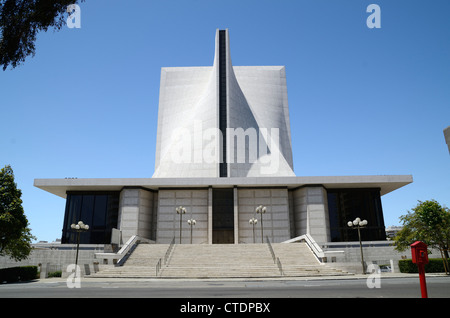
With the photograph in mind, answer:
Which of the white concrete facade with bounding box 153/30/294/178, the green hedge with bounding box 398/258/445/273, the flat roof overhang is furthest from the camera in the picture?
the white concrete facade with bounding box 153/30/294/178

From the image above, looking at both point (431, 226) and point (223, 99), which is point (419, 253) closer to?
point (431, 226)

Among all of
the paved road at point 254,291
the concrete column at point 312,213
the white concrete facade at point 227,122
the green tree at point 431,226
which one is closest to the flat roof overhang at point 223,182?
the concrete column at point 312,213

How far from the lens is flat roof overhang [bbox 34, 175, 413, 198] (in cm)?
3566

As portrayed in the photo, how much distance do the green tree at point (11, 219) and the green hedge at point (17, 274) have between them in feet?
5.45

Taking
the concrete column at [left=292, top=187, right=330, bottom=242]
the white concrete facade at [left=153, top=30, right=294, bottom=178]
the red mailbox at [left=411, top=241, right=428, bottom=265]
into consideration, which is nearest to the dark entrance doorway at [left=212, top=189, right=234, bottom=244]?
the white concrete facade at [left=153, top=30, right=294, bottom=178]

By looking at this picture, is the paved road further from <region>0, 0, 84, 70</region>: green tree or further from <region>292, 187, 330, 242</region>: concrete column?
<region>292, 187, 330, 242</region>: concrete column

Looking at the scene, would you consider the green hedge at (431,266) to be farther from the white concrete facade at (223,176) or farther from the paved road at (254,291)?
the white concrete facade at (223,176)

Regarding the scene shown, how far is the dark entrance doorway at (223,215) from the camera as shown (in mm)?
38188

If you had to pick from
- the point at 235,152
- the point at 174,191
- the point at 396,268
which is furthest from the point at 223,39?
the point at 396,268

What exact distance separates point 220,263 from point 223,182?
544 inches

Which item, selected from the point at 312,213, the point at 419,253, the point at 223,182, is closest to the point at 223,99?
the point at 223,182

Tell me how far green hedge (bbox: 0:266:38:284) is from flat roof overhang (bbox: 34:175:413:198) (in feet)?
43.8

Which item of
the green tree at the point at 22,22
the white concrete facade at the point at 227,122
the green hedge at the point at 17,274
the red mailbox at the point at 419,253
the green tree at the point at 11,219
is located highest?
the white concrete facade at the point at 227,122
